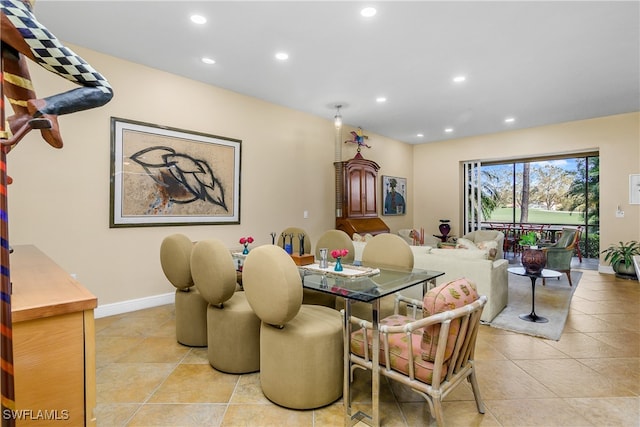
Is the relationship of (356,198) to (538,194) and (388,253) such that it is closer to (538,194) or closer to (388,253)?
(388,253)

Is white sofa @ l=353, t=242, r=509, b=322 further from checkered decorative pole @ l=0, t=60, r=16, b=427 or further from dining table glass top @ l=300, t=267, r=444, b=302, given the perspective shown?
checkered decorative pole @ l=0, t=60, r=16, b=427

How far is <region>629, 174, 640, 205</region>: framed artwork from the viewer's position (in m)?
5.54

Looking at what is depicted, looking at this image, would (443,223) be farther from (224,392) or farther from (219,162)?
(224,392)

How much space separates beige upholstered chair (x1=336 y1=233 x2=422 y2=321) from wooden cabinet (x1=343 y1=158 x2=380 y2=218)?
2904mm

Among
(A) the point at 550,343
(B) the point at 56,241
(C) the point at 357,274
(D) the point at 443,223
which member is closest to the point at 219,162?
(B) the point at 56,241

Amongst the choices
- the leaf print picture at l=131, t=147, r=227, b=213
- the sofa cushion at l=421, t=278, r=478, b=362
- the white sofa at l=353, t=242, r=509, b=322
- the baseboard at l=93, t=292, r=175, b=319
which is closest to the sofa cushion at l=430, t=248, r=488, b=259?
the white sofa at l=353, t=242, r=509, b=322

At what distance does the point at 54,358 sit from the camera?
2.92 feet

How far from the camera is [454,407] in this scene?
6.52 feet

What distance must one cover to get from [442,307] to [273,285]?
0.88 m

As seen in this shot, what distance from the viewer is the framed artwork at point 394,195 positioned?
284 inches

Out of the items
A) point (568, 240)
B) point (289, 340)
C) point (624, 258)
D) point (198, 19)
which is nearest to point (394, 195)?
point (568, 240)

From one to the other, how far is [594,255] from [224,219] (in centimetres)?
894

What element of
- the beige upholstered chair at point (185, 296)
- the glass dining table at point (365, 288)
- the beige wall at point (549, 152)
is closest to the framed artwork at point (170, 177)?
the beige upholstered chair at point (185, 296)

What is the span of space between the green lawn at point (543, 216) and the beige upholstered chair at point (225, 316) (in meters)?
8.82
